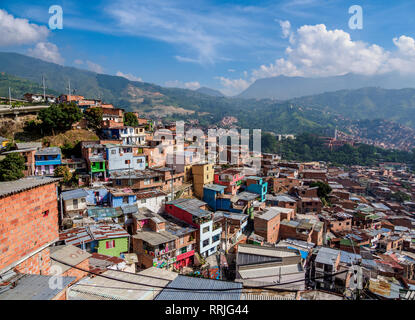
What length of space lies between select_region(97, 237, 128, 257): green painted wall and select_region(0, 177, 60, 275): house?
4944 millimetres

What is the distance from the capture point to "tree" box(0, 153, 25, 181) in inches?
572

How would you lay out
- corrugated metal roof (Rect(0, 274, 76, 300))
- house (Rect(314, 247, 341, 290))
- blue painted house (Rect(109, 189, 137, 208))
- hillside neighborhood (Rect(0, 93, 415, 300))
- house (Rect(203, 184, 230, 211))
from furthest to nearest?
1. house (Rect(203, 184, 230, 211))
2. blue painted house (Rect(109, 189, 137, 208))
3. house (Rect(314, 247, 341, 290))
4. hillside neighborhood (Rect(0, 93, 415, 300))
5. corrugated metal roof (Rect(0, 274, 76, 300))

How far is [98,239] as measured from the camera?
11.9 m

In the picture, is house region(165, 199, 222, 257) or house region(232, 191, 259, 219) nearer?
house region(165, 199, 222, 257)

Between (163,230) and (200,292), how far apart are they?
372 inches

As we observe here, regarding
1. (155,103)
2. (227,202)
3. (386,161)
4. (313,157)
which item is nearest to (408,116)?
(386,161)

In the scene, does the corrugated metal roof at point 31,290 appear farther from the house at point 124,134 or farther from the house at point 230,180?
the house at point 124,134

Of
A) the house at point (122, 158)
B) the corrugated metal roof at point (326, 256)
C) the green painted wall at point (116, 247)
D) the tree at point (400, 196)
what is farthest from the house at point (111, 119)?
the tree at point (400, 196)

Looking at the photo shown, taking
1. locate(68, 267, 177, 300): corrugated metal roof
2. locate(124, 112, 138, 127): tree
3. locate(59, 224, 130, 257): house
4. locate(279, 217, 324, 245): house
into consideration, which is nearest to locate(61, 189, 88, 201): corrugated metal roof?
locate(59, 224, 130, 257): house

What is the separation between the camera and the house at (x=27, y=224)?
5.69 m

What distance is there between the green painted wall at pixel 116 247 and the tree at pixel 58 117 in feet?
44.8

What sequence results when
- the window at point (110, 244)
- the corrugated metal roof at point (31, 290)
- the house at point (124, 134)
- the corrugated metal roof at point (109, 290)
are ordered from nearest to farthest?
the corrugated metal roof at point (31, 290)
the corrugated metal roof at point (109, 290)
the window at point (110, 244)
the house at point (124, 134)

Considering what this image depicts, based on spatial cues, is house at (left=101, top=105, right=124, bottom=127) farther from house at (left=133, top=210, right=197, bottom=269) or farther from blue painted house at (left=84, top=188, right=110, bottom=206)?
house at (left=133, top=210, right=197, bottom=269)
